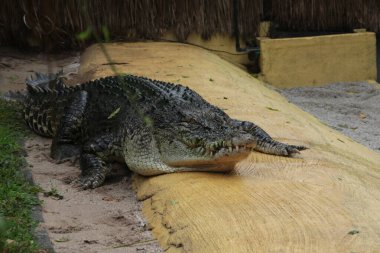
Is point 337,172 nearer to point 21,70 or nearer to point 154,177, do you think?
point 154,177

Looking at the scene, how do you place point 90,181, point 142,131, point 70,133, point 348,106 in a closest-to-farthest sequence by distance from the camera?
1. point 90,181
2. point 142,131
3. point 70,133
4. point 348,106

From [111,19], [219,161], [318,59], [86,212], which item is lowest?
[318,59]

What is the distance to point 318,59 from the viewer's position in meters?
10.9

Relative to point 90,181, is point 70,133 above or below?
above

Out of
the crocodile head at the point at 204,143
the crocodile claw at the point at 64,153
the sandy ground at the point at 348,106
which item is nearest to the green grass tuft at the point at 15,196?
the crocodile claw at the point at 64,153

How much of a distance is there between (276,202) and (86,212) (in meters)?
1.16

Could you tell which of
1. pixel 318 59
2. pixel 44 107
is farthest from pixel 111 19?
pixel 44 107

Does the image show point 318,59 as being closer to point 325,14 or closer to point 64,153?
point 325,14

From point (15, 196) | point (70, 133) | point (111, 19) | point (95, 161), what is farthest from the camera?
point (111, 19)

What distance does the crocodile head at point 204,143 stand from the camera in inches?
169

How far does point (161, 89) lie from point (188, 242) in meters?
1.87

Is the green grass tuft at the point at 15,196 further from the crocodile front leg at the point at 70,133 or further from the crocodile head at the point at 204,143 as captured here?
the crocodile head at the point at 204,143

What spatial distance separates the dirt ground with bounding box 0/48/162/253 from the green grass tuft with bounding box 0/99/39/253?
87 millimetres

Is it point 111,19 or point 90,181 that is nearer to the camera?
point 90,181
